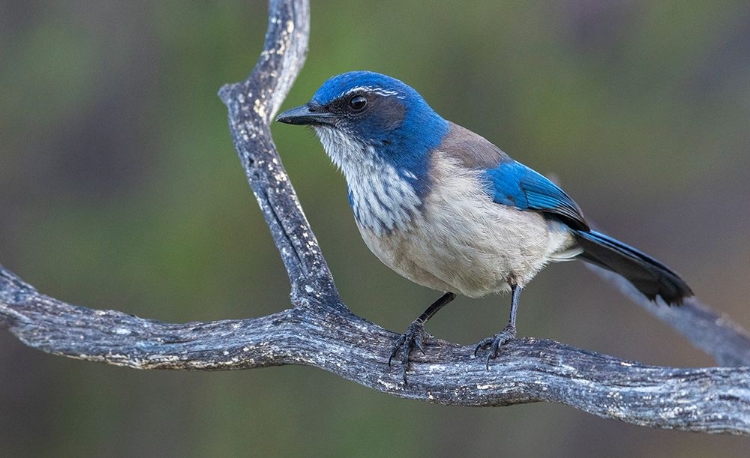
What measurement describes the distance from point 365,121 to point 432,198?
Result: 597mm

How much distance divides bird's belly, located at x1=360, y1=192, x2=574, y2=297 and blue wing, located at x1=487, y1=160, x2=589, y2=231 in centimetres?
7

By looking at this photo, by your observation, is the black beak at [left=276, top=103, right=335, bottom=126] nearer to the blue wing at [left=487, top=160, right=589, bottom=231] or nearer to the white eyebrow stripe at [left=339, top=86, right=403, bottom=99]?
the white eyebrow stripe at [left=339, top=86, right=403, bottom=99]

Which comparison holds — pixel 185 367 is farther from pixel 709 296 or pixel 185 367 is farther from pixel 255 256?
pixel 709 296

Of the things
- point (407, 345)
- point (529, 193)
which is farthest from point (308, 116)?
point (407, 345)

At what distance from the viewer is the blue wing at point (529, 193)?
5066mm

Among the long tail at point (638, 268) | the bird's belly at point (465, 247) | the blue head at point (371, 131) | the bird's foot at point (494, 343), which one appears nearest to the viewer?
the bird's foot at point (494, 343)

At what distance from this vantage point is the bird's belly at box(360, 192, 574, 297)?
15.4ft

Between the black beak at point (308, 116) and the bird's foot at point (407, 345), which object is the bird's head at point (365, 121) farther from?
the bird's foot at point (407, 345)

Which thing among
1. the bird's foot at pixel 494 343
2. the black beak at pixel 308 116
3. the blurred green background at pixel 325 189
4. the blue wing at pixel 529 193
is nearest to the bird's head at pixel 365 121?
the black beak at pixel 308 116

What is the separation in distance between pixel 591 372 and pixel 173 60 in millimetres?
4725

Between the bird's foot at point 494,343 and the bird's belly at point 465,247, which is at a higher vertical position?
the bird's belly at point 465,247

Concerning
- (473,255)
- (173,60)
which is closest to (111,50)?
(173,60)

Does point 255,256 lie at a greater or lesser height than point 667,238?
lesser

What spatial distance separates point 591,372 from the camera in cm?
383
